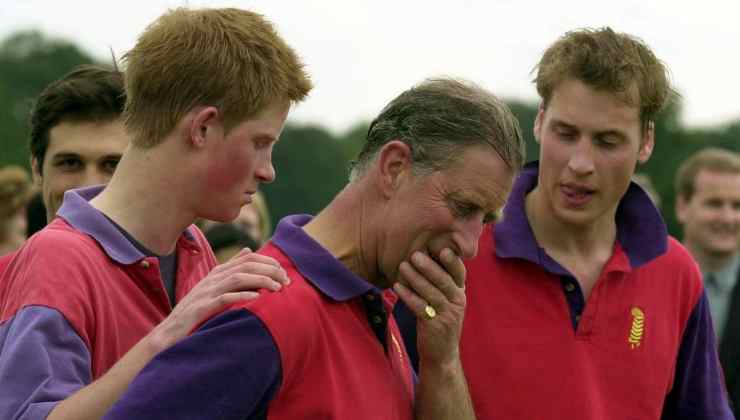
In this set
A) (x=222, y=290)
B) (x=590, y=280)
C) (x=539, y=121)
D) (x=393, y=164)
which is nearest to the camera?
(x=222, y=290)

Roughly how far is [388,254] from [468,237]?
220 mm

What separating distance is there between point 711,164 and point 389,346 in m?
6.32

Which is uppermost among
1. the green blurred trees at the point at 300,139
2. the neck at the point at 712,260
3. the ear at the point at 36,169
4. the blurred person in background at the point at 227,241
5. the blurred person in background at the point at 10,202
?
the ear at the point at 36,169

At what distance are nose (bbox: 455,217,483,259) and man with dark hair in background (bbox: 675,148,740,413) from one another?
4.27 meters

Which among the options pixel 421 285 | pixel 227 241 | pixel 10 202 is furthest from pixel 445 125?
pixel 10 202

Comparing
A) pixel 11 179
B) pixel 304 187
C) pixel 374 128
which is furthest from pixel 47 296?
pixel 304 187

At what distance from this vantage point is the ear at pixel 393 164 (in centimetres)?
354

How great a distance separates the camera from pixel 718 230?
898 centimetres

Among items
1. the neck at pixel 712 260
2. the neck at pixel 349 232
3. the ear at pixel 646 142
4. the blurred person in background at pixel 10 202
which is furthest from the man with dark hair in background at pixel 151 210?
the neck at pixel 712 260

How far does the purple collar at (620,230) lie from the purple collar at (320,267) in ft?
4.44

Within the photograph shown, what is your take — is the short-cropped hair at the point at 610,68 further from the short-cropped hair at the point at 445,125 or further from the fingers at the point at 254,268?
the fingers at the point at 254,268

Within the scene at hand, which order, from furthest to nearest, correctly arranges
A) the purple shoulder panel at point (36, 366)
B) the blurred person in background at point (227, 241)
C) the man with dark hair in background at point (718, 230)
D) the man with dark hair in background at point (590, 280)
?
the man with dark hair in background at point (718, 230) < the blurred person in background at point (227, 241) < the man with dark hair in background at point (590, 280) < the purple shoulder panel at point (36, 366)

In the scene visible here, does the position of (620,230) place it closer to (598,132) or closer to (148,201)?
(598,132)

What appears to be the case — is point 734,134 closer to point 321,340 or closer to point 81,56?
point 81,56
